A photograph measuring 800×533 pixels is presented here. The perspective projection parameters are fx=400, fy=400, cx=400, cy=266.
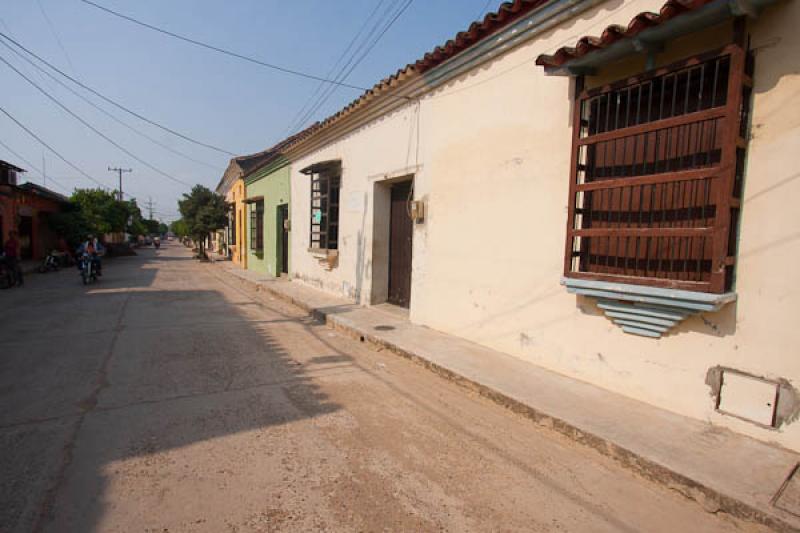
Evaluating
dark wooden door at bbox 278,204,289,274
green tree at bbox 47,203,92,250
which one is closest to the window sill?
dark wooden door at bbox 278,204,289,274

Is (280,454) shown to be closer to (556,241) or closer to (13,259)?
(556,241)

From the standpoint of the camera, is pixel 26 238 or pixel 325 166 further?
pixel 26 238

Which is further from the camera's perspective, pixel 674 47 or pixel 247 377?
pixel 247 377

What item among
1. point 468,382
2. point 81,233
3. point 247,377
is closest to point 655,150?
point 468,382

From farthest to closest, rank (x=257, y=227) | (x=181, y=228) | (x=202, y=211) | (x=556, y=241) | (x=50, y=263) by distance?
(x=181, y=228) → (x=202, y=211) → (x=257, y=227) → (x=50, y=263) → (x=556, y=241)

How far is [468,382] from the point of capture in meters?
4.04

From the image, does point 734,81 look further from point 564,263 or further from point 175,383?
point 175,383

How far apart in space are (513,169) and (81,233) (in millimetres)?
22569

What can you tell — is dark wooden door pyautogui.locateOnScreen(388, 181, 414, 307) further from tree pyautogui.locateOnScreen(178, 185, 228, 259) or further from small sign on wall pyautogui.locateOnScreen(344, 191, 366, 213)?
tree pyautogui.locateOnScreen(178, 185, 228, 259)

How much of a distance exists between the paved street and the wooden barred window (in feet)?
5.33

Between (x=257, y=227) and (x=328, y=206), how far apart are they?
822 centimetres

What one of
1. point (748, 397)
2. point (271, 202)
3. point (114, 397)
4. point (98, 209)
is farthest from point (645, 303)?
point (98, 209)

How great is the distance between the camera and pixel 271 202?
1479cm

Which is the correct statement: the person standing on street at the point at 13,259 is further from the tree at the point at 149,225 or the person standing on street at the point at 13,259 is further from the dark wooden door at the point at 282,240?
the tree at the point at 149,225
